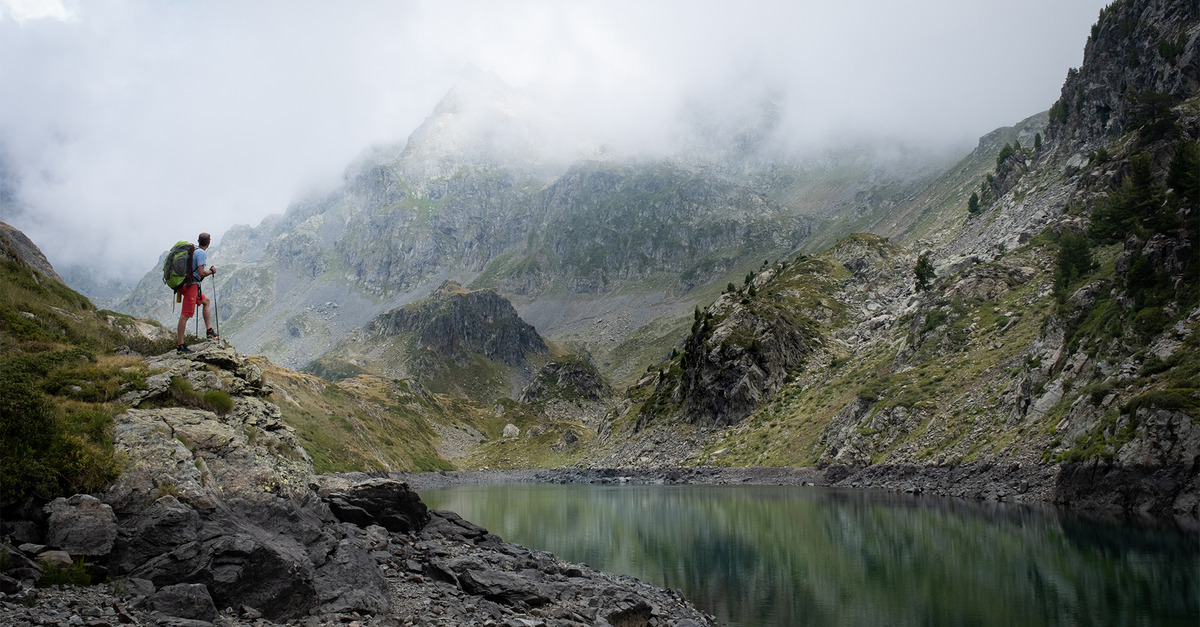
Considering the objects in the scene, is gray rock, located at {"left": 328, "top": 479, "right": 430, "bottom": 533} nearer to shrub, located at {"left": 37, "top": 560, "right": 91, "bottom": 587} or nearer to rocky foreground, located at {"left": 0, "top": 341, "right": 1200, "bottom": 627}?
rocky foreground, located at {"left": 0, "top": 341, "right": 1200, "bottom": 627}

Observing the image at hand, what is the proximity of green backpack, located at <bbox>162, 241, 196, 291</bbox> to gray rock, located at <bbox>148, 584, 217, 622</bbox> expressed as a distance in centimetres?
1163

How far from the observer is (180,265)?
23250mm

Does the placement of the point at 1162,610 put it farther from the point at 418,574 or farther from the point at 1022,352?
the point at 1022,352

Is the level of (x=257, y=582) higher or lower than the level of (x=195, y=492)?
lower

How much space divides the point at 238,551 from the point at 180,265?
1110 centimetres

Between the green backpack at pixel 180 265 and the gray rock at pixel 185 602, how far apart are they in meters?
11.6

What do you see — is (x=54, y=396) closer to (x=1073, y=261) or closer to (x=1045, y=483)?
(x=1045, y=483)

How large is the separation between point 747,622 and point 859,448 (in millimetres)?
68306

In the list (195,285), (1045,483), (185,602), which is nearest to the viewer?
(185,602)

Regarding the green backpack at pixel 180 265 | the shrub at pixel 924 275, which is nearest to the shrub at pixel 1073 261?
the shrub at pixel 924 275

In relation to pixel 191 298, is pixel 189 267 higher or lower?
higher

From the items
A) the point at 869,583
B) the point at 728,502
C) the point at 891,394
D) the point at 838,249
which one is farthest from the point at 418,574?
the point at 838,249

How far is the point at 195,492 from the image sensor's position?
18.6 meters

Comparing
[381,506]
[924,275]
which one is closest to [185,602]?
[381,506]
